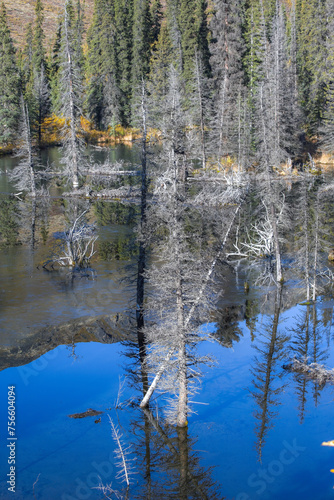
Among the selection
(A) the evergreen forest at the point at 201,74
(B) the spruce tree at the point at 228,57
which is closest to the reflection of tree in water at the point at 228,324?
(A) the evergreen forest at the point at 201,74

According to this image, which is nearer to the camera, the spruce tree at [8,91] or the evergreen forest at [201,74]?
the evergreen forest at [201,74]

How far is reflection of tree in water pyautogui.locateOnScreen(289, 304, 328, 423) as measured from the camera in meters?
15.2

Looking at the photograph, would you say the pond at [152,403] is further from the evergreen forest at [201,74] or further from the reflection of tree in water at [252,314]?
the evergreen forest at [201,74]

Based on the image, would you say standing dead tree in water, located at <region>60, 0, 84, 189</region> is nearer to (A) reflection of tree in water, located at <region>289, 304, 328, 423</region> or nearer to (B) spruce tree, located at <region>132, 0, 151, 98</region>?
(A) reflection of tree in water, located at <region>289, 304, 328, 423</region>

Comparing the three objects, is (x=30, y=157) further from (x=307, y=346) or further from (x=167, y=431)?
(x=167, y=431)

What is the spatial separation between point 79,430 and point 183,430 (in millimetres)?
2708

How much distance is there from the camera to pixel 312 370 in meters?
16.0

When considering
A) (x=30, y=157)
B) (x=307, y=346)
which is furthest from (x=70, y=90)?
(x=307, y=346)

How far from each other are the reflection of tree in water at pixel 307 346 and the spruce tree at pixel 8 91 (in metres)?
53.1

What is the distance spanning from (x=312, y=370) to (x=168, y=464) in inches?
241

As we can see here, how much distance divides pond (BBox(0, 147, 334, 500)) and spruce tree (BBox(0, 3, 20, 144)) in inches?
1763

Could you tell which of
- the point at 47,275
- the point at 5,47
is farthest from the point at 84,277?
the point at 5,47

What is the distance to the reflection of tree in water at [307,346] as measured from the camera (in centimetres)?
1519

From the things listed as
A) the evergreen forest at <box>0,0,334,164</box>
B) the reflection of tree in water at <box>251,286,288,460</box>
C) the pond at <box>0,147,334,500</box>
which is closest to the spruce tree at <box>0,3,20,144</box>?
the evergreen forest at <box>0,0,334,164</box>
